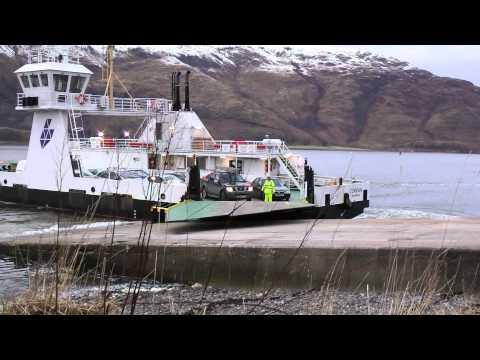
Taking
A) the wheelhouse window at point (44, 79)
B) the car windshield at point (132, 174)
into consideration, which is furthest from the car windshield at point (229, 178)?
the wheelhouse window at point (44, 79)

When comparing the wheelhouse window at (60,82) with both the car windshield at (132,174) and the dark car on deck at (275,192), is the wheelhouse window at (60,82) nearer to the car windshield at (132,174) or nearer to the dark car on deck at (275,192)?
the car windshield at (132,174)

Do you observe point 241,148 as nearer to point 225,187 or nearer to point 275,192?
point 275,192

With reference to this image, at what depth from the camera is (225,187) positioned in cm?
2288

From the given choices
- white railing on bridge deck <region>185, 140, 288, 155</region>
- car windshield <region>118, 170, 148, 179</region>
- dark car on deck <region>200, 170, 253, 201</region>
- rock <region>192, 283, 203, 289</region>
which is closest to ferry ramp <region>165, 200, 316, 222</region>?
dark car on deck <region>200, 170, 253, 201</region>

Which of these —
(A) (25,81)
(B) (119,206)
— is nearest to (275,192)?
(B) (119,206)

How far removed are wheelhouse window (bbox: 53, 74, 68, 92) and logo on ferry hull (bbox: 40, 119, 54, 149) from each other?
86.4 inches

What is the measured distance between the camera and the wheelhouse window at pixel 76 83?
32.4 metres

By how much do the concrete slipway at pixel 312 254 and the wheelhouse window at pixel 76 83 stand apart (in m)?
16.2

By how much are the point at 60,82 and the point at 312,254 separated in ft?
78.9

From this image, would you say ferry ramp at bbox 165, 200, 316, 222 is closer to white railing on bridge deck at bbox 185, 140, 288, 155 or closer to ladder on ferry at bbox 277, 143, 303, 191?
ladder on ferry at bbox 277, 143, 303, 191

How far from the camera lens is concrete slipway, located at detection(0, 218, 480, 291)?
37.8 ft
